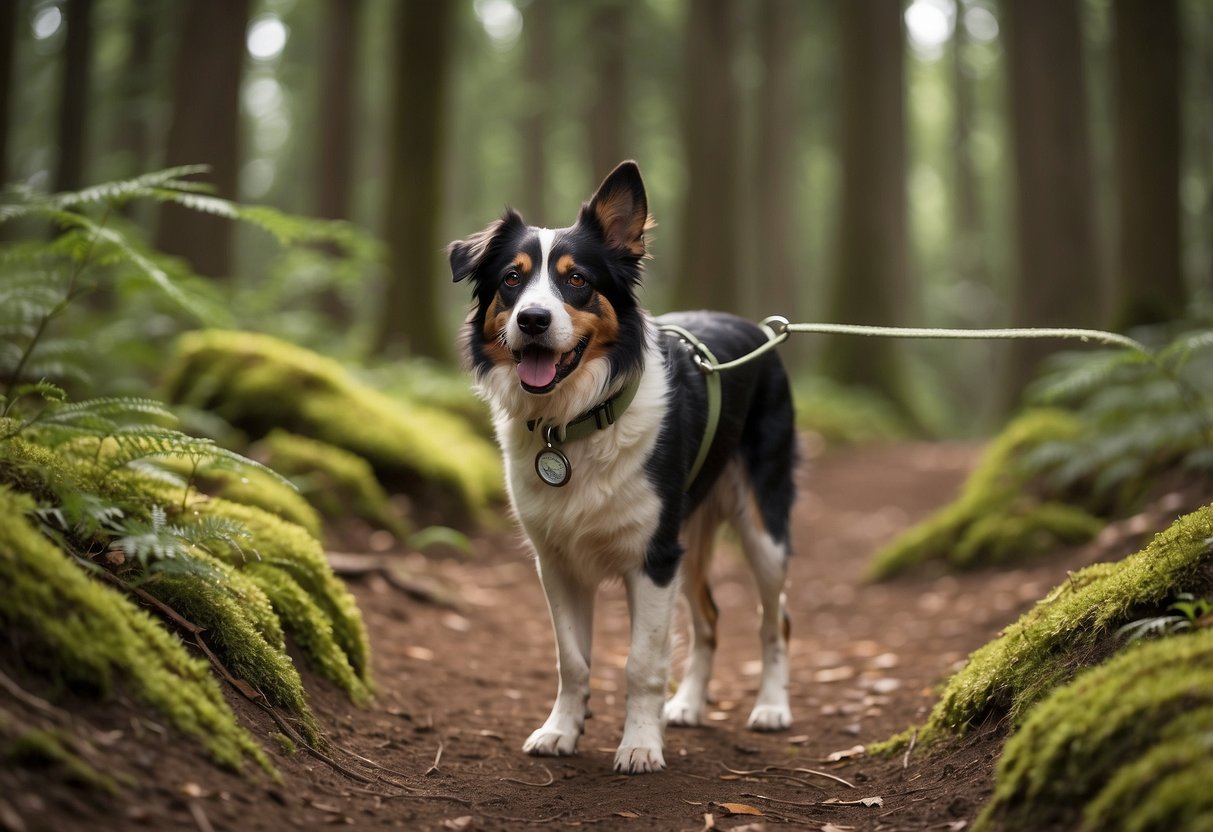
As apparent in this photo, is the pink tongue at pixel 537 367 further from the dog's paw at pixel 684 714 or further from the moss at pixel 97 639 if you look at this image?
the dog's paw at pixel 684 714

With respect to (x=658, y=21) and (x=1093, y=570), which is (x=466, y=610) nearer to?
(x=1093, y=570)

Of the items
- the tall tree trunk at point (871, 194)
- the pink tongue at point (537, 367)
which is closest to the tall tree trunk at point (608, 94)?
the tall tree trunk at point (871, 194)

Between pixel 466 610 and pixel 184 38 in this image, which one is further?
pixel 184 38

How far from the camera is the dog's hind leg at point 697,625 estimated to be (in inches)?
201

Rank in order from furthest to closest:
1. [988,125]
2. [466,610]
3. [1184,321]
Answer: [988,125] < [1184,321] < [466,610]

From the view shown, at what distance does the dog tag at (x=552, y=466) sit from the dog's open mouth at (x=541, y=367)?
281 millimetres

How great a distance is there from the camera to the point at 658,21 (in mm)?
26859

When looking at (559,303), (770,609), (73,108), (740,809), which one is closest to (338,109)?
(73,108)

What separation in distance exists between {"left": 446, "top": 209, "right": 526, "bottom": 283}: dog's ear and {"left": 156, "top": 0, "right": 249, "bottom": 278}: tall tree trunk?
24.5 ft

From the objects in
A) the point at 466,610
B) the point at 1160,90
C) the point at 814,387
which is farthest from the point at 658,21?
the point at 466,610

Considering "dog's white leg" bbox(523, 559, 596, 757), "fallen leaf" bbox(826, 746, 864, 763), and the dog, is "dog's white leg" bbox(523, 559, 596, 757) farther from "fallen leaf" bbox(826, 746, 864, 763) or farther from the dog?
"fallen leaf" bbox(826, 746, 864, 763)

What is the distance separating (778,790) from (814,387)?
Answer: 50.4 feet

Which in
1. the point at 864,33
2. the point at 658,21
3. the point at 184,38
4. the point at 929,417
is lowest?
the point at 929,417

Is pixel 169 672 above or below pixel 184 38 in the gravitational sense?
below
